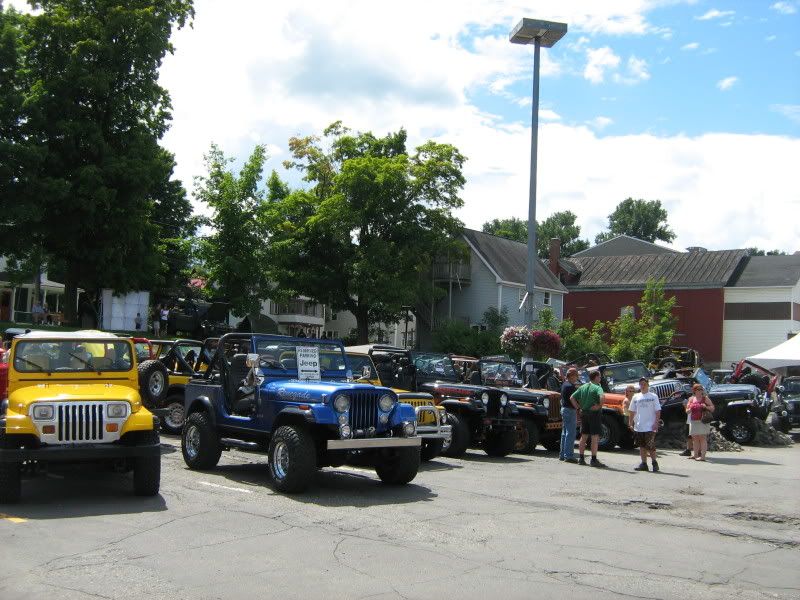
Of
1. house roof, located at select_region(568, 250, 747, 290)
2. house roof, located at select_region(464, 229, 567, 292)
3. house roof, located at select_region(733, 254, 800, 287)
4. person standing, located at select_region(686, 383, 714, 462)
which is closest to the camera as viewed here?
person standing, located at select_region(686, 383, 714, 462)

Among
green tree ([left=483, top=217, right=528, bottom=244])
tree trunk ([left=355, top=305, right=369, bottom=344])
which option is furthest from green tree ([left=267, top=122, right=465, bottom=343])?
green tree ([left=483, top=217, right=528, bottom=244])

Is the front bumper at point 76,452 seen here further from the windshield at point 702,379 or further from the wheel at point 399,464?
the windshield at point 702,379

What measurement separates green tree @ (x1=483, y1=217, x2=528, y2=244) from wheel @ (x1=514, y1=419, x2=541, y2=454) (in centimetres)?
7317

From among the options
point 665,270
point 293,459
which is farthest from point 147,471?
point 665,270

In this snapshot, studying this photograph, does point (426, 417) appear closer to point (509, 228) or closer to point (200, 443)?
point (200, 443)

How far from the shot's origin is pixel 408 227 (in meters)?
41.7

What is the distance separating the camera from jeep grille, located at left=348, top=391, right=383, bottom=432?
10.8m

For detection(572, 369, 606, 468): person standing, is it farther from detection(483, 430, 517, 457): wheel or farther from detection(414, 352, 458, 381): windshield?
detection(414, 352, 458, 381): windshield

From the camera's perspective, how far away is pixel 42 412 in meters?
9.40

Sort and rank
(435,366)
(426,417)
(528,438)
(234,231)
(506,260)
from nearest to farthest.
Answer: (426,417) < (528,438) < (435,366) < (234,231) < (506,260)

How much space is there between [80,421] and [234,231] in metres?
28.8

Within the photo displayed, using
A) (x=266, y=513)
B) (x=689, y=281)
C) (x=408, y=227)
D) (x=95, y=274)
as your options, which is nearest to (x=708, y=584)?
(x=266, y=513)

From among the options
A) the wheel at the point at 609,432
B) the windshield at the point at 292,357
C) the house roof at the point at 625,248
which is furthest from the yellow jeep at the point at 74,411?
the house roof at the point at 625,248

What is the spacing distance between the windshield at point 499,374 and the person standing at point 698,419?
4045 mm
